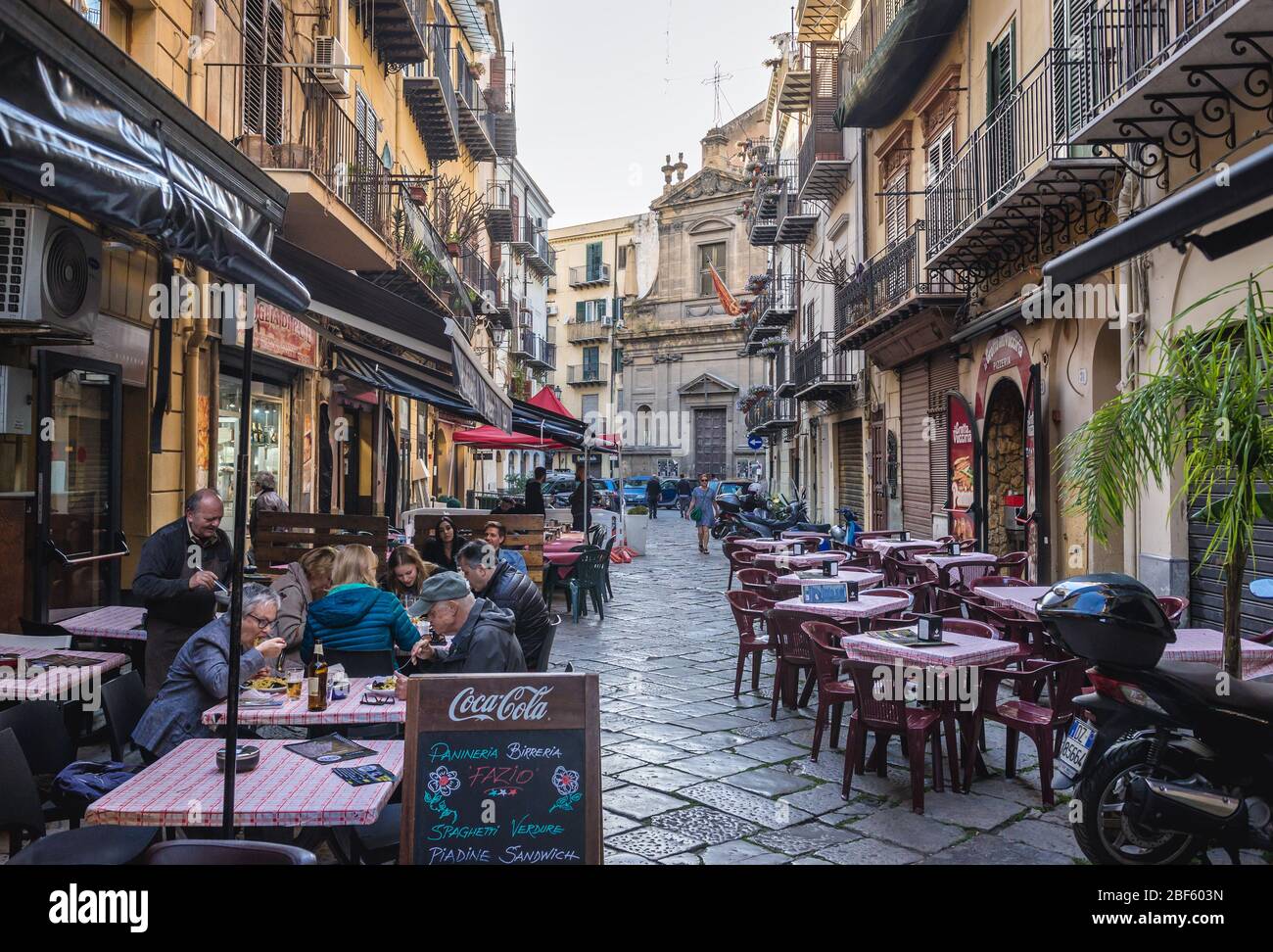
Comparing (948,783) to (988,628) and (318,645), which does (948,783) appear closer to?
(988,628)

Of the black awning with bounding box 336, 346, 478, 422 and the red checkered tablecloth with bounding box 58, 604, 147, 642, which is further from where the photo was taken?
the black awning with bounding box 336, 346, 478, 422

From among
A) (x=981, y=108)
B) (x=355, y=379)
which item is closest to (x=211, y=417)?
(x=355, y=379)

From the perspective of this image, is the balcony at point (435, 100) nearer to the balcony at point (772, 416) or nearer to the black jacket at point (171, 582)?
the balcony at point (772, 416)

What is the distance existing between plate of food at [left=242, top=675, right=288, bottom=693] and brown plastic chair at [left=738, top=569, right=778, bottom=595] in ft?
15.6

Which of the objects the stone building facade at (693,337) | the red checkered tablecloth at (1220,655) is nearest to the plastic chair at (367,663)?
the red checkered tablecloth at (1220,655)

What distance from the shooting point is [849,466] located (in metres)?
21.4

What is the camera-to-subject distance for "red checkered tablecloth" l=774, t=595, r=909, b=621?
6.38 metres

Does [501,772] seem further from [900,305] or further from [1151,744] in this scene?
[900,305]

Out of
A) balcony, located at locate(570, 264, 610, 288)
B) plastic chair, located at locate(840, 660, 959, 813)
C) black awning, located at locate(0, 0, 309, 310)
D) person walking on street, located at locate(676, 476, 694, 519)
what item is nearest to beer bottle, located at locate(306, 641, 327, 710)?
black awning, located at locate(0, 0, 309, 310)

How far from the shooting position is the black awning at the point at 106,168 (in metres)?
2.56

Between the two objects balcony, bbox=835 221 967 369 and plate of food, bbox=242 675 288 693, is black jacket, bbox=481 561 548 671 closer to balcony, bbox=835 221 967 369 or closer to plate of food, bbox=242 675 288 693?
plate of food, bbox=242 675 288 693

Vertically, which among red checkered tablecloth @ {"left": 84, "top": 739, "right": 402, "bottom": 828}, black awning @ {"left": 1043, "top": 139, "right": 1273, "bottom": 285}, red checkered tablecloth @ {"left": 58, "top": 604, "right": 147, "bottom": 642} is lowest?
red checkered tablecloth @ {"left": 84, "top": 739, "right": 402, "bottom": 828}

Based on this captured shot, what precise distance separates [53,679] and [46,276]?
274cm
